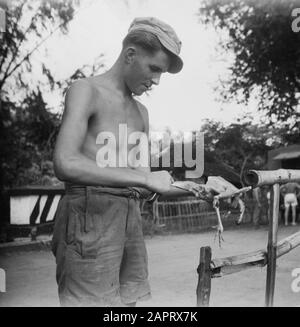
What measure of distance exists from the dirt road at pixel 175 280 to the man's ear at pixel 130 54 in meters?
2.18

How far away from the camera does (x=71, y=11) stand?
463cm

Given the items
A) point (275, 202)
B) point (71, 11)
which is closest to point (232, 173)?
point (71, 11)

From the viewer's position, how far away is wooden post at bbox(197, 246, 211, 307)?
1.29 m

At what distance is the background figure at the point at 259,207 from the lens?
7.20m

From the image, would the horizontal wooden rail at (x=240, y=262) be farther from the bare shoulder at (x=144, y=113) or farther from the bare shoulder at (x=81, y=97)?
the bare shoulder at (x=81, y=97)

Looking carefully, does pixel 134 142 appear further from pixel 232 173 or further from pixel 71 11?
pixel 232 173

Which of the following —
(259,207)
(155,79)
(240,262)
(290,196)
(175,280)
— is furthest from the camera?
(259,207)

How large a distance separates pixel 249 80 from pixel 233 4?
1.31 metres

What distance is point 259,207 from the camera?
7.24 metres

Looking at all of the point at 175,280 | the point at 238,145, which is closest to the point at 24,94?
the point at 175,280

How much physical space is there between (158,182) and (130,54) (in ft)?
1.24

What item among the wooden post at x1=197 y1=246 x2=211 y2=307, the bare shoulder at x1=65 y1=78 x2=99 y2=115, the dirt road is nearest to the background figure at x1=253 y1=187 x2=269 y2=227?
the dirt road

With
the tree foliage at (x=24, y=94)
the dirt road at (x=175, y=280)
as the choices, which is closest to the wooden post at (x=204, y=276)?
the dirt road at (x=175, y=280)

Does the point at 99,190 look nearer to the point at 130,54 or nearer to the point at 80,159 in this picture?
the point at 80,159
